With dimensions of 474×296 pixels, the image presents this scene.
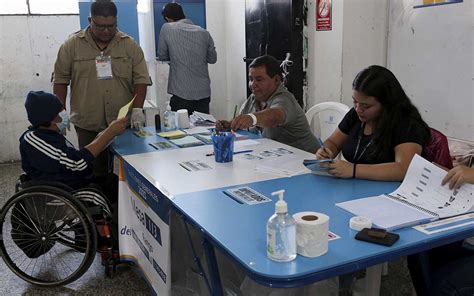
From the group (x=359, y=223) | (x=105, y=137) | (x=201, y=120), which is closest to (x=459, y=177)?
(x=359, y=223)

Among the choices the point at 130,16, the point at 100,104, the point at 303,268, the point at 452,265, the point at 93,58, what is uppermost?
the point at 130,16

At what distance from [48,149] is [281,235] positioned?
4.92 ft

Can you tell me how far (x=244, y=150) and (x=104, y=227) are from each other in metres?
0.82

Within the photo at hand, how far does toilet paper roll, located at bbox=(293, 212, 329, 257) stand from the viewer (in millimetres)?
1159

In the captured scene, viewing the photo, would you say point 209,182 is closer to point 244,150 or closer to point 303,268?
point 244,150

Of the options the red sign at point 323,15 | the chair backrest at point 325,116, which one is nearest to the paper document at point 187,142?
the chair backrest at point 325,116

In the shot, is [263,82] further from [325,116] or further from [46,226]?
[46,226]

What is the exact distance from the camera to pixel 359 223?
1318 millimetres

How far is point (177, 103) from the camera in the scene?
437 centimetres

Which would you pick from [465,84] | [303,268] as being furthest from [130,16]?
[303,268]

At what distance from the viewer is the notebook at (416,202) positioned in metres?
1.40

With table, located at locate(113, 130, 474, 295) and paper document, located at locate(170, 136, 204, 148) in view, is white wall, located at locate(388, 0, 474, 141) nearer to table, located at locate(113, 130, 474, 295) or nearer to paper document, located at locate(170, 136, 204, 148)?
table, located at locate(113, 130, 474, 295)

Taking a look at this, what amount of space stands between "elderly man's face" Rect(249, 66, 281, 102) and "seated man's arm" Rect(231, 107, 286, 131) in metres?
0.22

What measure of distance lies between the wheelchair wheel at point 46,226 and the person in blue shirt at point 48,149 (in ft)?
0.44
